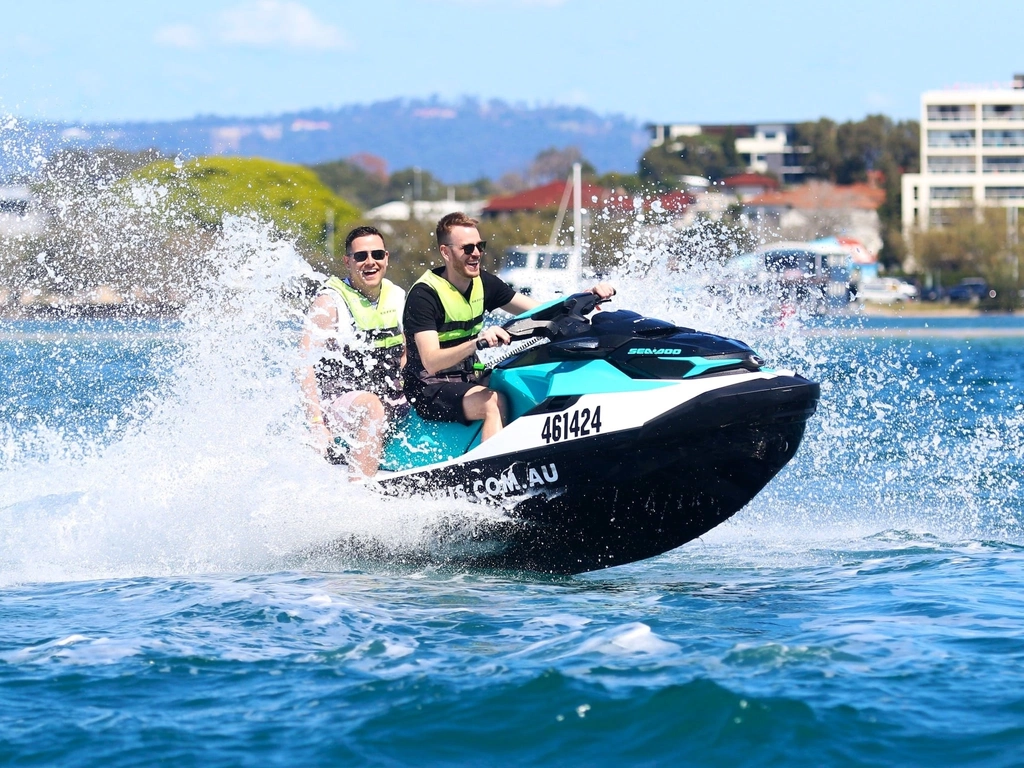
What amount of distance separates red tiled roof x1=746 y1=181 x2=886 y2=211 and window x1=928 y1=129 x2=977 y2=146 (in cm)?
575

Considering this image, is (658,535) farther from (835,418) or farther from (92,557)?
(835,418)

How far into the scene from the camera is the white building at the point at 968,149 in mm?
78750

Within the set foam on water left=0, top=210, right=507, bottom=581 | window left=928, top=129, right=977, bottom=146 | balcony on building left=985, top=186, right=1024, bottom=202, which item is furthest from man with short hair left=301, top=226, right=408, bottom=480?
window left=928, top=129, right=977, bottom=146

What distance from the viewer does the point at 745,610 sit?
5.00 m

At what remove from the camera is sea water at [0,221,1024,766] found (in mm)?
3658

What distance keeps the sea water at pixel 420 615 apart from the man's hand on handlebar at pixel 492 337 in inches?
31.0

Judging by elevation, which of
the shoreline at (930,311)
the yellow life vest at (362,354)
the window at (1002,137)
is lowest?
the shoreline at (930,311)

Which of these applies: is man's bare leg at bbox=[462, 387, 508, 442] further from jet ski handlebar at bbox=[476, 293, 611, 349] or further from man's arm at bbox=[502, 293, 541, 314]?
man's arm at bbox=[502, 293, 541, 314]

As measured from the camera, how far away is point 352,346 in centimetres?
632

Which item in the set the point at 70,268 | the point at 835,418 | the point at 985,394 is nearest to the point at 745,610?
the point at 70,268

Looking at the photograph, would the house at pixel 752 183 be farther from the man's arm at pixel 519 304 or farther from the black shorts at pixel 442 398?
the black shorts at pixel 442 398

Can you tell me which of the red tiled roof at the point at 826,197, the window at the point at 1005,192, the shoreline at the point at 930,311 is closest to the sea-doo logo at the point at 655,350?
the shoreline at the point at 930,311

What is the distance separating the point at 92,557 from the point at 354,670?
8.39 feet

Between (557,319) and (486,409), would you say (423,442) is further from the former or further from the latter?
(557,319)
